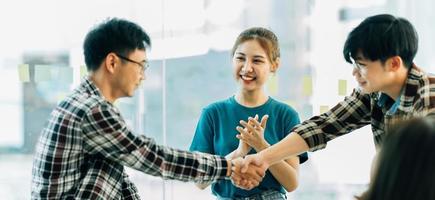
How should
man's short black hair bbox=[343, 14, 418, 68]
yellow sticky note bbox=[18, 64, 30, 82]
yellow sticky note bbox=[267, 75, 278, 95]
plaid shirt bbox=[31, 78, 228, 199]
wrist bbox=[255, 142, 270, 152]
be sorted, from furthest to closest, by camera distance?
yellow sticky note bbox=[267, 75, 278, 95], yellow sticky note bbox=[18, 64, 30, 82], wrist bbox=[255, 142, 270, 152], man's short black hair bbox=[343, 14, 418, 68], plaid shirt bbox=[31, 78, 228, 199]

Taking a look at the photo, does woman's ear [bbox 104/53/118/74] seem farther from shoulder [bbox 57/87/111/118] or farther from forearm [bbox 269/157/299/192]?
forearm [bbox 269/157/299/192]

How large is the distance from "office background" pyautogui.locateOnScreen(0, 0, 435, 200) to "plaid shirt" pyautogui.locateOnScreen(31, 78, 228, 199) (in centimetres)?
92

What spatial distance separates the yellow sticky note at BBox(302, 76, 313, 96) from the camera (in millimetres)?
2840

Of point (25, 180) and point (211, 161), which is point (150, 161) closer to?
point (211, 161)

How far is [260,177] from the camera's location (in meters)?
1.92

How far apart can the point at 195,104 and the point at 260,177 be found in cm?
89

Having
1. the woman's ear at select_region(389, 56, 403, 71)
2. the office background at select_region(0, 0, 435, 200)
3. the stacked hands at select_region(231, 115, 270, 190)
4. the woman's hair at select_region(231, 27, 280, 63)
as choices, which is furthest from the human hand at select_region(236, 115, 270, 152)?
the office background at select_region(0, 0, 435, 200)

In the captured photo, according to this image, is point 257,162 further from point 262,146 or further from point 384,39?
point 384,39

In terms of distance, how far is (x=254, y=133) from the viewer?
1923mm

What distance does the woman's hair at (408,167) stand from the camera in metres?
0.83

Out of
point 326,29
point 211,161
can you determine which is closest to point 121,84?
point 211,161

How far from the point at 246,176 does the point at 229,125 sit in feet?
0.78

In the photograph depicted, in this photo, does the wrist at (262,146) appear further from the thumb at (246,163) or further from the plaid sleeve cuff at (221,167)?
the plaid sleeve cuff at (221,167)

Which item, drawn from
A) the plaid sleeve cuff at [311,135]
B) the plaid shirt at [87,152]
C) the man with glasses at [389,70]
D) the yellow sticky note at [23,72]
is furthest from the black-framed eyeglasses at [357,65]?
the yellow sticky note at [23,72]
